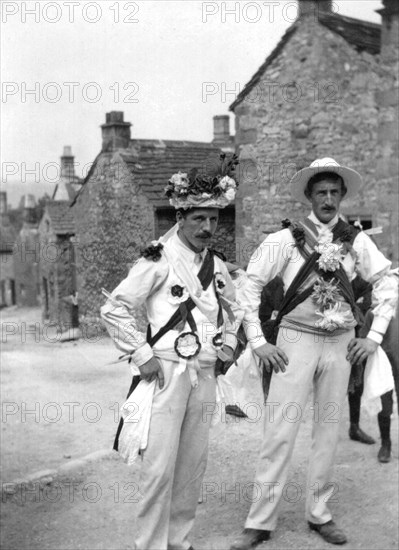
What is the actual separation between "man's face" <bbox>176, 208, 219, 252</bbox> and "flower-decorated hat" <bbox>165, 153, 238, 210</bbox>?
4 centimetres

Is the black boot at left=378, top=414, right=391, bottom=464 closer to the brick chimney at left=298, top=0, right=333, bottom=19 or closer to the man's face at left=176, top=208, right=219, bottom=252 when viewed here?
the man's face at left=176, top=208, right=219, bottom=252

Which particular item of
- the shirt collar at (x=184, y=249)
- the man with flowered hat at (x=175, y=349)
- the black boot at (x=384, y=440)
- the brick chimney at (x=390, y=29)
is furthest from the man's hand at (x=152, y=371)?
the brick chimney at (x=390, y=29)

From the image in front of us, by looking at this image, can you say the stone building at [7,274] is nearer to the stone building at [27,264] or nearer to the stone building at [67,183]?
the stone building at [27,264]

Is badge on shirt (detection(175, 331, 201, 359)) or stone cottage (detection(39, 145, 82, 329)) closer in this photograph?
badge on shirt (detection(175, 331, 201, 359))

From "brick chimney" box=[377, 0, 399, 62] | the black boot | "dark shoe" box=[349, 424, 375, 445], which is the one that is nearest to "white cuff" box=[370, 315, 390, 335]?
the black boot

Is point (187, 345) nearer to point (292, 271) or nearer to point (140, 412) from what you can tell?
point (140, 412)

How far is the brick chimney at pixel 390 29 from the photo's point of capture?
875 cm

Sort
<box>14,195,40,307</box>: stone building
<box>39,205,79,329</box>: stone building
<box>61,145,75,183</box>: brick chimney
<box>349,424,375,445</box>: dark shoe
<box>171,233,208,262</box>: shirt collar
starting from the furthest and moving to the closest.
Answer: <box>14,195,40,307</box>: stone building → <box>61,145,75,183</box>: brick chimney → <box>39,205,79,329</box>: stone building → <box>349,424,375,445</box>: dark shoe → <box>171,233,208,262</box>: shirt collar

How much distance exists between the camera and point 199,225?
3.53 metres

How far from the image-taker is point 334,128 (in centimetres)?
982

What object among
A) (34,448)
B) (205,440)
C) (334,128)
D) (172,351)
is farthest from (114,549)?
(334,128)

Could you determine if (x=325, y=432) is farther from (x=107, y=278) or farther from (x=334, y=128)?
(x=107, y=278)

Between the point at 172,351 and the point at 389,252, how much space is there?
20.2 ft

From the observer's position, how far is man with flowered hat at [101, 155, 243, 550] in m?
3.45
